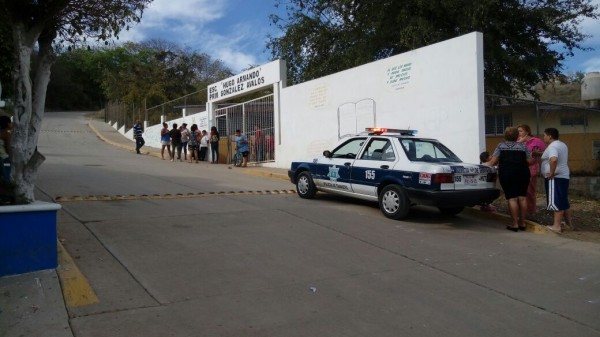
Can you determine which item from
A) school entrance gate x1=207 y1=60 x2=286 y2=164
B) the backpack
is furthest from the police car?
the backpack

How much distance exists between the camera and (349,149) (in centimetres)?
1021

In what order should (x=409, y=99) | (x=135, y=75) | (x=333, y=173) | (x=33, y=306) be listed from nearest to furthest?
(x=33, y=306) → (x=333, y=173) → (x=409, y=99) → (x=135, y=75)

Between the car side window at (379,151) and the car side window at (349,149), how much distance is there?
248 millimetres

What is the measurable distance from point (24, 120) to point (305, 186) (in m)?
6.27

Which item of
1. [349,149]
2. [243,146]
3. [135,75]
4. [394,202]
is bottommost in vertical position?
[394,202]

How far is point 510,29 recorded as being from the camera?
1720 cm

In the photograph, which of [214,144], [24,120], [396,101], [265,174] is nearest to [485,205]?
[396,101]

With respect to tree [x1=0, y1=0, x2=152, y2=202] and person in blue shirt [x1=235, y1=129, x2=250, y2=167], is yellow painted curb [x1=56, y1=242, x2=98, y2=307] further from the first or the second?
person in blue shirt [x1=235, y1=129, x2=250, y2=167]

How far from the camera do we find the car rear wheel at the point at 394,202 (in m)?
8.55

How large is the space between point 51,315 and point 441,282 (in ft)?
12.4

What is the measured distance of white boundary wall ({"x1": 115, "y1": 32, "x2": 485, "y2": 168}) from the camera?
35.3 feet

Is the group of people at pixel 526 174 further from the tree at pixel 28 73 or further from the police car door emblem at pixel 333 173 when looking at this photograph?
the tree at pixel 28 73

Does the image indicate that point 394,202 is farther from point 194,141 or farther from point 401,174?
point 194,141

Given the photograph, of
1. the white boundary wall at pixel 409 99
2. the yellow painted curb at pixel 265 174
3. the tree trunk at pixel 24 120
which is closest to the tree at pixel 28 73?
the tree trunk at pixel 24 120
